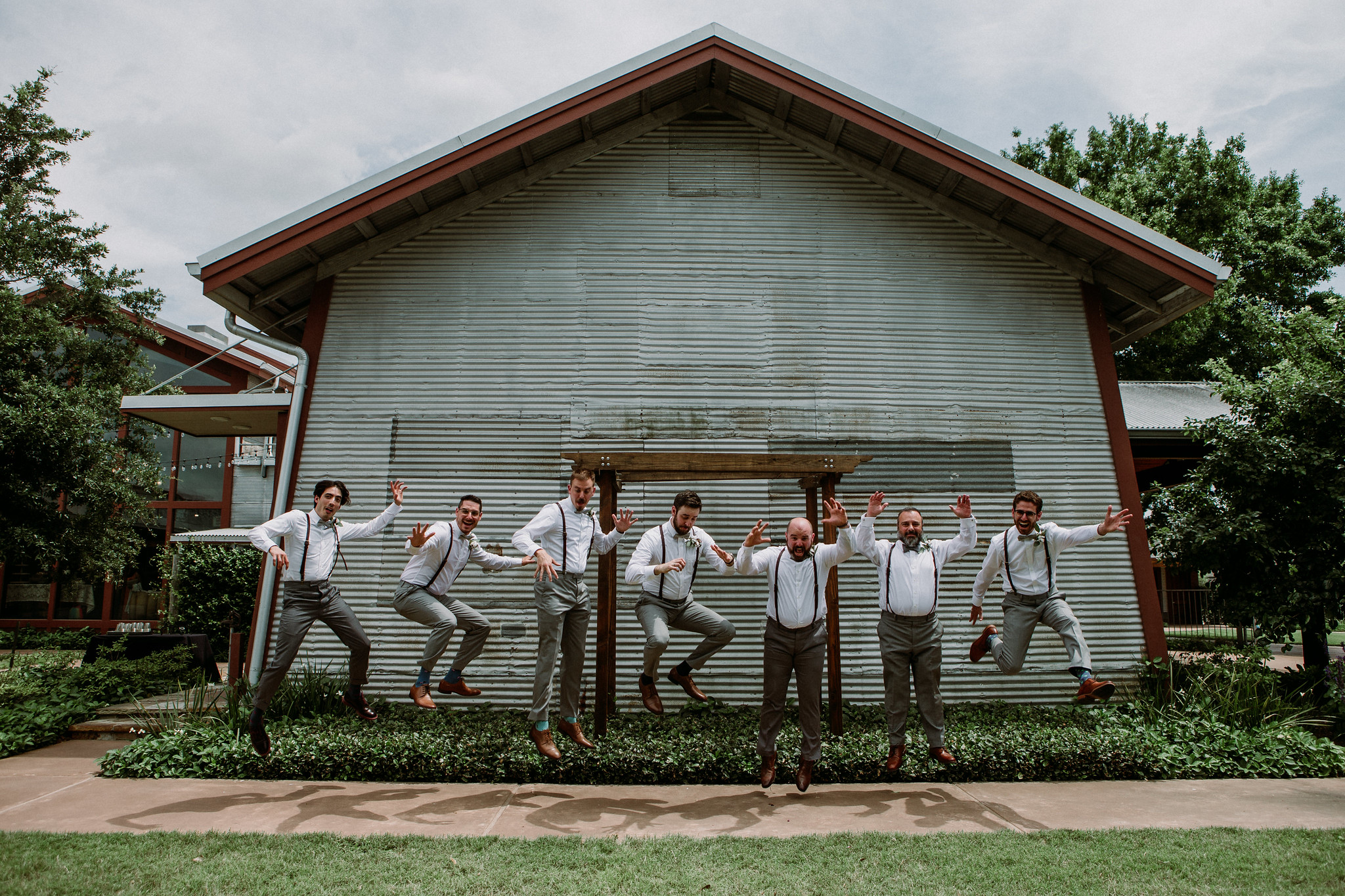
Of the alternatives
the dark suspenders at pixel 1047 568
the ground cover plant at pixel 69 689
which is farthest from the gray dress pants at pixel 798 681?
the ground cover plant at pixel 69 689

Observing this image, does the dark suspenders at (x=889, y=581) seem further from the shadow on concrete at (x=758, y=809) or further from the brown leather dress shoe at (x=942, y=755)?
the shadow on concrete at (x=758, y=809)

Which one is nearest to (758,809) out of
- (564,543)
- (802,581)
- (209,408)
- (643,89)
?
(802,581)

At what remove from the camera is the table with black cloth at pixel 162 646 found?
32.6 ft

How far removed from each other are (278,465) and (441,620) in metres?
3.46

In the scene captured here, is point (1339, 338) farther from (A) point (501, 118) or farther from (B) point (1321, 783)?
(A) point (501, 118)

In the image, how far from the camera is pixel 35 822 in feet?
17.4

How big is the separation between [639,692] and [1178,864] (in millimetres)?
4774

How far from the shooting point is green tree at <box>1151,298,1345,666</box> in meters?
8.84

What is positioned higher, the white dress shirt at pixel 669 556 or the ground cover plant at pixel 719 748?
the white dress shirt at pixel 669 556

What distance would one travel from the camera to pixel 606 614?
23.1 feet

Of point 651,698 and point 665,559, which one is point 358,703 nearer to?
point 651,698

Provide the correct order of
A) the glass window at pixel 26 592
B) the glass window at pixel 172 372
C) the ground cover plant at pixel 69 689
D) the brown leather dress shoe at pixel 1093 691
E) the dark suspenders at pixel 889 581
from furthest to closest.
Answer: the glass window at pixel 172 372, the glass window at pixel 26 592, the ground cover plant at pixel 69 689, the dark suspenders at pixel 889 581, the brown leather dress shoe at pixel 1093 691

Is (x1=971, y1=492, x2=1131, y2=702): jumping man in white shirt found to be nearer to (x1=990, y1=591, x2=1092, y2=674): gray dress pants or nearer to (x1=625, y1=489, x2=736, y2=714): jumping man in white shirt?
(x1=990, y1=591, x2=1092, y2=674): gray dress pants

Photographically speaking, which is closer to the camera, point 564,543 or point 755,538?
point 755,538
